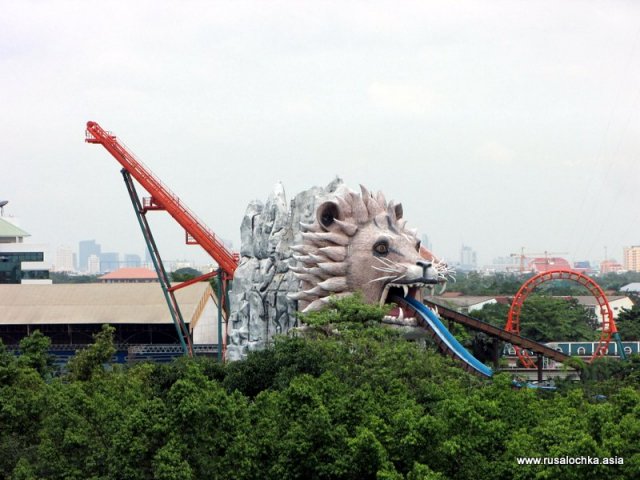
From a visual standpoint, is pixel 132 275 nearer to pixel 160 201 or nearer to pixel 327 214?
pixel 160 201

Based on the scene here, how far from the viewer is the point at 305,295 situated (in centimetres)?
2514

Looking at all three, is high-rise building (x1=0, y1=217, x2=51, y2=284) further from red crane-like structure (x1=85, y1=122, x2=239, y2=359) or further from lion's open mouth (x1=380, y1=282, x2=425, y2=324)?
lion's open mouth (x1=380, y1=282, x2=425, y2=324)

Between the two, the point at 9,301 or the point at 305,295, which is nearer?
the point at 305,295

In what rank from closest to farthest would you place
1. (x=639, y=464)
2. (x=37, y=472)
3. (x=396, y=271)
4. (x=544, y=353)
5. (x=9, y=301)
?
(x=639, y=464) → (x=37, y=472) → (x=396, y=271) → (x=544, y=353) → (x=9, y=301)

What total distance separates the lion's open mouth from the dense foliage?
369 centimetres

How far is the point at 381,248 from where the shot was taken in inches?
970

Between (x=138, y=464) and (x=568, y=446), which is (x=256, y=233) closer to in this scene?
(x=138, y=464)

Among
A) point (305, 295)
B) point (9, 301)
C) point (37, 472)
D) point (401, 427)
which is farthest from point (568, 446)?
point (9, 301)

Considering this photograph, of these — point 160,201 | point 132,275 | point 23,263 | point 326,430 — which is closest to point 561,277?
point 160,201

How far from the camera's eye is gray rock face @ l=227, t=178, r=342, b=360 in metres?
26.8

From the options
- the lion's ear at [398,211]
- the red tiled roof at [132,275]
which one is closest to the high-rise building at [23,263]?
the lion's ear at [398,211]

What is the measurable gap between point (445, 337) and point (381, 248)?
233 cm

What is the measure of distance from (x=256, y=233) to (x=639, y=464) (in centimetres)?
1477

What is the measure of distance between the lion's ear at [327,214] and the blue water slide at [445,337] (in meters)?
2.24
